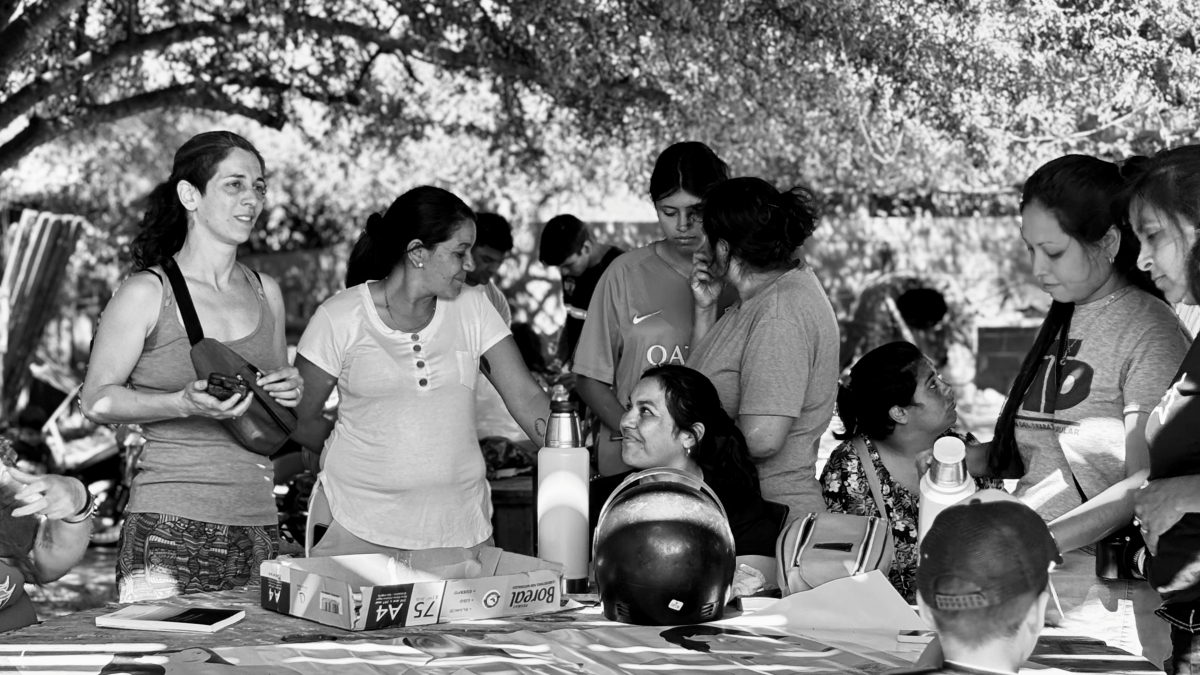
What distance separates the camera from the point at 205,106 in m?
7.71

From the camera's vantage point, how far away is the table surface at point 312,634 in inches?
101

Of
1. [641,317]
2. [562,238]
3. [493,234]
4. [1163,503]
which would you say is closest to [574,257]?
[562,238]

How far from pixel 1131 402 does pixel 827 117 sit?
3.97 m

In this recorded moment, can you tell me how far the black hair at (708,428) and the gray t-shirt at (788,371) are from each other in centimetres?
11

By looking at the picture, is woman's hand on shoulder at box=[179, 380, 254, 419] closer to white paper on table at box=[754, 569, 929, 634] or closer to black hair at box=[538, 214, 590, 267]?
white paper on table at box=[754, 569, 929, 634]

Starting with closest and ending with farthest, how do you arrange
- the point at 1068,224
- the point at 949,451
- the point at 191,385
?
1. the point at 949,451
2. the point at 1068,224
3. the point at 191,385

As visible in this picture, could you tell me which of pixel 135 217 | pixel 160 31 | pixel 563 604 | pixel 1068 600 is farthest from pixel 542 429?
pixel 135 217

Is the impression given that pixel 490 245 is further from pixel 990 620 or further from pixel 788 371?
pixel 990 620

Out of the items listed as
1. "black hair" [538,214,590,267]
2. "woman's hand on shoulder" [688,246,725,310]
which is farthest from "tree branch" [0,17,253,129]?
"woman's hand on shoulder" [688,246,725,310]

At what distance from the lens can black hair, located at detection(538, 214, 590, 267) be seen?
688 centimetres

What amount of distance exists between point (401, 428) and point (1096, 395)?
5.70 feet

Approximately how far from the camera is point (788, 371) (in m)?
3.46

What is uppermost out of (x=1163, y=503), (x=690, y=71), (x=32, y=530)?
(x=690, y=71)

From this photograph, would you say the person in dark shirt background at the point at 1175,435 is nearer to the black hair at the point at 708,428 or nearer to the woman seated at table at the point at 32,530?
the black hair at the point at 708,428
